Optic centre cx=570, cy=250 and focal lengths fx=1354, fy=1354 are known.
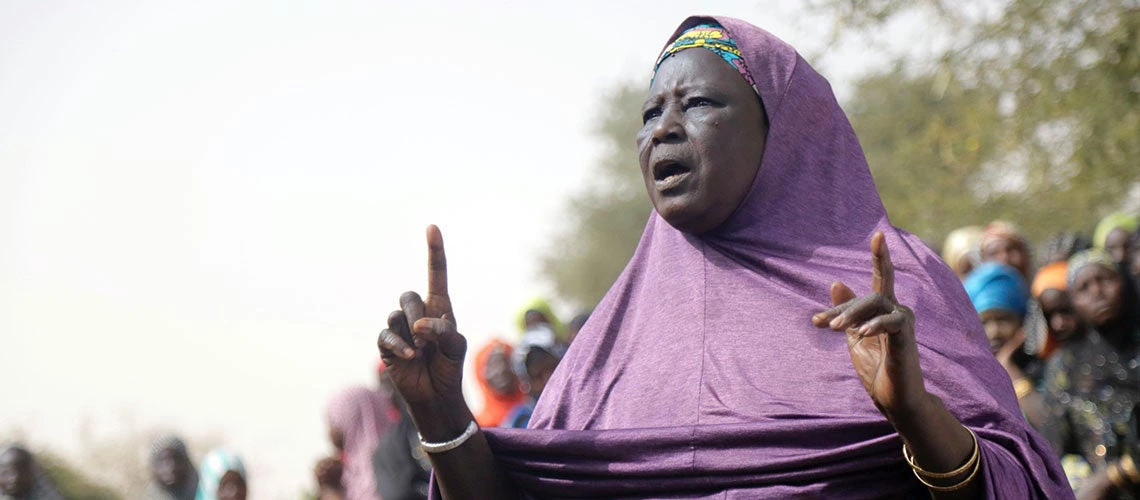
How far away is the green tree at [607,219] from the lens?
3300 cm

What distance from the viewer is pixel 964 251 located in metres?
9.71

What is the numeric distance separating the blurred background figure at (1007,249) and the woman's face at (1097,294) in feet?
6.91

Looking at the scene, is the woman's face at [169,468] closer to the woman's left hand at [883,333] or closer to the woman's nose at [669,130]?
the woman's nose at [669,130]

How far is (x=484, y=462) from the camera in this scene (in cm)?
330

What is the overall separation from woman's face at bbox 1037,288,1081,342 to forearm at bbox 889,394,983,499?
3.92 meters

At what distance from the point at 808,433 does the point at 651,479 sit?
38 cm

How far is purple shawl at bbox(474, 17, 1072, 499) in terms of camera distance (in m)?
3.03

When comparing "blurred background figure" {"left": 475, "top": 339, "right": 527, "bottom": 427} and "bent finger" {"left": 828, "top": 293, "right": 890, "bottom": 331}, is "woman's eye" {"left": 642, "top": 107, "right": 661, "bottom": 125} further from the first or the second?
"blurred background figure" {"left": 475, "top": 339, "right": 527, "bottom": 427}

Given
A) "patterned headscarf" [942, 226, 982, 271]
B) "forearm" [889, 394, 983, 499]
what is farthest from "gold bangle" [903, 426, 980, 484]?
"patterned headscarf" [942, 226, 982, 271]

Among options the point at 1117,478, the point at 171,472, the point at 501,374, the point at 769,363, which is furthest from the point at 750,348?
the point at 171,472

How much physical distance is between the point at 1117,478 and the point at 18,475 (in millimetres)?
7974

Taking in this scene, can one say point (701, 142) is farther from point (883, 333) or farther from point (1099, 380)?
point (1099, 380)

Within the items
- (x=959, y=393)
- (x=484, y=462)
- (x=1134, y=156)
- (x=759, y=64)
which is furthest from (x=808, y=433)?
(x=1134, y=156)

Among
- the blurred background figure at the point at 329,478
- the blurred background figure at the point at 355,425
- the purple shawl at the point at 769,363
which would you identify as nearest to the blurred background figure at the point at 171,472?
the blurred background figure at the point at 355,425
